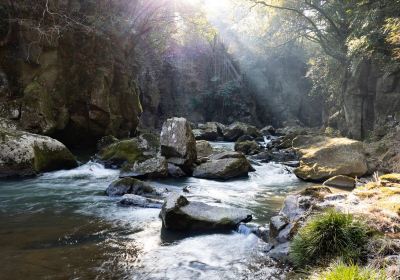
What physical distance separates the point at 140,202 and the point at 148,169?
3767 mm

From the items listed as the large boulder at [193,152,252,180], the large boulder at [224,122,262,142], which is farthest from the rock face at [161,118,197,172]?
the large boulder at [224,122,262,142]

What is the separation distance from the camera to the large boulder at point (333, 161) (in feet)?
41.0

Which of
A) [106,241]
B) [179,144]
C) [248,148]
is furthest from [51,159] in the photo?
[248,148]

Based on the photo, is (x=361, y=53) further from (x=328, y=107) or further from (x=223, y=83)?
(x=223, y=83)

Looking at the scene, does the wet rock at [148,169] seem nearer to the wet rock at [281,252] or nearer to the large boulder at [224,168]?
the large boulder at [224,168]

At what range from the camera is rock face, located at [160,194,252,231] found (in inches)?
270

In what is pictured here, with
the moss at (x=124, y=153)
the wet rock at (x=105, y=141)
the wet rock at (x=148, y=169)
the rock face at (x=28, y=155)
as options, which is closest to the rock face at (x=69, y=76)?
the wet rock at (x=105, y=141)

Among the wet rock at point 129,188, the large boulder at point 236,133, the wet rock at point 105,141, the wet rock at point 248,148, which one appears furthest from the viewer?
the large boulder at point 236,133

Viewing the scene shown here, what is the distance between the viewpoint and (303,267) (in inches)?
194

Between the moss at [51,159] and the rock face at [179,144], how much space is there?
327 centimetres

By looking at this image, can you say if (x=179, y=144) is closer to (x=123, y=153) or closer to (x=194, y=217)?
(x=123, y=153)

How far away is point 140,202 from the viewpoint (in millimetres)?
8516

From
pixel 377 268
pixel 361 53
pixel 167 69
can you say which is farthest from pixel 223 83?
pixel 377 268

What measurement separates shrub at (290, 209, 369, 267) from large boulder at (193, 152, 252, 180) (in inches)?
311
